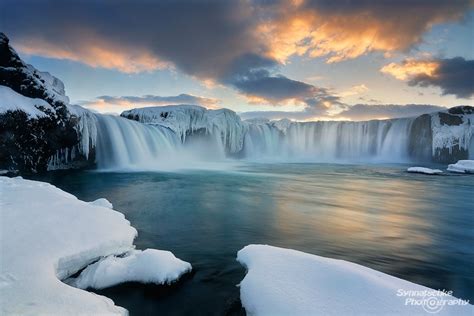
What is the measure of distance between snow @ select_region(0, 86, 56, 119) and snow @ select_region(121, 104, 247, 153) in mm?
16836

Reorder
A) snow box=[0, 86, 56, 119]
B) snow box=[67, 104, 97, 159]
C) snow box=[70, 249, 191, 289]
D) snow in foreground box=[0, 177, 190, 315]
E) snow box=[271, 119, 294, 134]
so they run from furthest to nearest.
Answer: snow box=[271, 119, 294, 134] < snow box=[67, 104, 97, 159] < snow box=[0, 86, 56, 119] < snow box=[70, 249, 191, 289] < snow in foreground box=[0, 177, 190, 315]

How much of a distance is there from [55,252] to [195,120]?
30504 mm

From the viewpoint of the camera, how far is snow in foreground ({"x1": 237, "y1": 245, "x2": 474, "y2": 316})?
2604 millimetres

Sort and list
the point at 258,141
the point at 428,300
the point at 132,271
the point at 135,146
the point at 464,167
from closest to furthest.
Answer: the point at 428,300 → the point at 132,271 → the point at 135,146 → the point at 464,167 → the point at 258,141

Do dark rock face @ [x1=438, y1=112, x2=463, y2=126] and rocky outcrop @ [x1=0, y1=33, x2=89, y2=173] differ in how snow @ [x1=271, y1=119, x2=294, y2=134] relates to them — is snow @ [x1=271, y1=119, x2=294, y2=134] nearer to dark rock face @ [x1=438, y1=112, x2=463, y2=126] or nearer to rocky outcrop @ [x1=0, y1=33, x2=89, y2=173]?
dark rock face @ [x1=438, y1=112, x2=463, y2=126]

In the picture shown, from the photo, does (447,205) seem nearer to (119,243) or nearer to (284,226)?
(284,226)

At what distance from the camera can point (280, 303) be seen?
2705 mm

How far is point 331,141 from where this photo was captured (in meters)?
43.9

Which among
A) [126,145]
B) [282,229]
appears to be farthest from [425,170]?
[126,145]

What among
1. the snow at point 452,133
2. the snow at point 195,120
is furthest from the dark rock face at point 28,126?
the snow at point 452,133

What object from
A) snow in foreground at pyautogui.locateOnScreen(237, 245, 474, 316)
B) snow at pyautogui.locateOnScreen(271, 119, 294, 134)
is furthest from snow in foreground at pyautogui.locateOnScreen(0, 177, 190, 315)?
snow at pyautogui.locateOnScreen(271, 119, 294, 134)

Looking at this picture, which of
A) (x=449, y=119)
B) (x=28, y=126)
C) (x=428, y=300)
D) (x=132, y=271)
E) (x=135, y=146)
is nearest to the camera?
(x=428, y=300)

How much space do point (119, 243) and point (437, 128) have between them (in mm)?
39869

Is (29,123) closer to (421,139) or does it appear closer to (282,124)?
(282,124)
